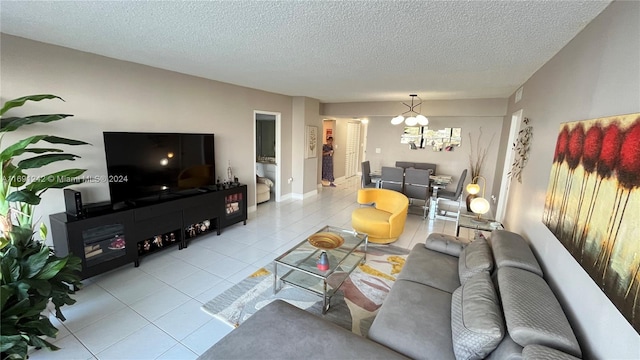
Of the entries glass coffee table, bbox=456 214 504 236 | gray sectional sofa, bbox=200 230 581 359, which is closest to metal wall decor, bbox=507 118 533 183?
glass coffee table, bbox=456 214 504 236

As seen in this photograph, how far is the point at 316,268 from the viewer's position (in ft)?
8.13

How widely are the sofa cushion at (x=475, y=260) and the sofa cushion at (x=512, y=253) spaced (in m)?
0.06

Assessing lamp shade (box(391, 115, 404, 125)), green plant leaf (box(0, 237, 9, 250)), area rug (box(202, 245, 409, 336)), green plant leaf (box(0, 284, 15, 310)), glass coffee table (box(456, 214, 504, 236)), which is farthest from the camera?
lamp shade (box(391, 115, 404, 125))

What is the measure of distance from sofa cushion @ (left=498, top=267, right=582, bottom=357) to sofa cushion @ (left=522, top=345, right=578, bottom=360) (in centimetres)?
8

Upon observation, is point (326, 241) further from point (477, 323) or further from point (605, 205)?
point (605, 205)

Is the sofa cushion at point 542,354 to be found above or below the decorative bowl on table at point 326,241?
above

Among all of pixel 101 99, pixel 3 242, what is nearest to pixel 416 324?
pixel 3 242

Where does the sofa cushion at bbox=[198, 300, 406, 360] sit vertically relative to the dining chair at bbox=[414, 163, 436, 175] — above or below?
below

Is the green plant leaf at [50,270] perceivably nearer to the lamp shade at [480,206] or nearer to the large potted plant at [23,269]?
the large potted plant at [23,269]

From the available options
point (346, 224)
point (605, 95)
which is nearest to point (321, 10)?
point (605, 95)

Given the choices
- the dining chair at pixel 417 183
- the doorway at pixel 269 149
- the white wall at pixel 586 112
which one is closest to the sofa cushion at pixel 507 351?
the white wall at pixel 586 112

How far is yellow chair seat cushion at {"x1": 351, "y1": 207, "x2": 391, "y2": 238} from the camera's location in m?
3.60

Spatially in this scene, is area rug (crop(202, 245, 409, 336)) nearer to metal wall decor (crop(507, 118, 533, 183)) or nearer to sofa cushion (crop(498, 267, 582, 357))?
sofa cushion (crop(498, 267, 582, 357))

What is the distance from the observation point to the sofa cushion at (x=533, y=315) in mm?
1167
